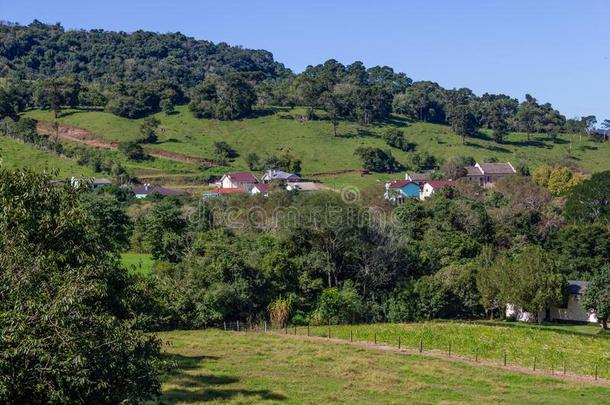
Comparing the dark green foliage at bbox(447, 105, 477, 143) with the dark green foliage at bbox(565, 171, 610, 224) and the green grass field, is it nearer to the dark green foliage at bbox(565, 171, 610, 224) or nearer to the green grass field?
the green grass field

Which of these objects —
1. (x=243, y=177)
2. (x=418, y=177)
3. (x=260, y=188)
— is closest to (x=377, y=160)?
(x=418, y=177)

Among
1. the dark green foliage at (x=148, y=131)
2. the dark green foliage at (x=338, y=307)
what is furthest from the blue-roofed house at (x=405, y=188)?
the dark green foliage at (x=338, y=307)

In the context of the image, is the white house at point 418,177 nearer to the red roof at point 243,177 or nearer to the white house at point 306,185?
the white house at point 306,185

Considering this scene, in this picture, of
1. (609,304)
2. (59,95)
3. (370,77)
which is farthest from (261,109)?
(609,304)

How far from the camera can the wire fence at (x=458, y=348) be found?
32.4m

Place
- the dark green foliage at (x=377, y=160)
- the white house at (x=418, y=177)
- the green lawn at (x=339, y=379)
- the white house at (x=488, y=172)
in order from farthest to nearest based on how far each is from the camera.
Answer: the dark green foliage at (x=377, y=160), the white house at (x=488, y=172), the white house at (x=418, y=177), the green lawn at (x=339, y=379)

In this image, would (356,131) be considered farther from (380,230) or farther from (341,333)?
(341,333)

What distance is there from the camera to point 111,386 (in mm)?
15344

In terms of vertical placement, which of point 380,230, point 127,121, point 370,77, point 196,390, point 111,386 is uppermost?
point 370,77

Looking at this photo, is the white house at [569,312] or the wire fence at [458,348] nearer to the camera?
the wire fence at [458,348]

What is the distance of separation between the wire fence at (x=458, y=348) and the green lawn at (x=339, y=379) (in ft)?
7.33

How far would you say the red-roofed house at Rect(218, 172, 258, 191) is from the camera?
9488 cm

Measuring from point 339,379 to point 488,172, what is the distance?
8188 cm

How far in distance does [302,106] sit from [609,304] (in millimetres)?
97885
